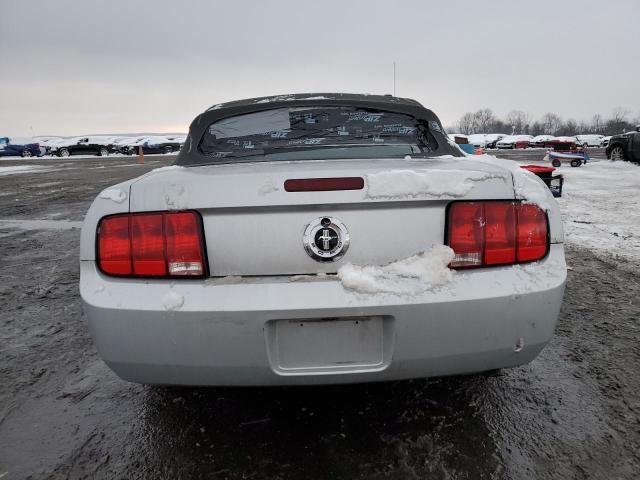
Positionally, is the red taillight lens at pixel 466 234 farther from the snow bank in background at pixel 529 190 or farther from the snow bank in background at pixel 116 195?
the snow bank in background at pixel 116 195

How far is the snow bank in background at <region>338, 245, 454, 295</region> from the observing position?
149cm

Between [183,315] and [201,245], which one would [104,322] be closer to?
[183,315]

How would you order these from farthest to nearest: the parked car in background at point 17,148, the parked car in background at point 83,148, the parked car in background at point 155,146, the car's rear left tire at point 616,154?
the parked car in background at point 155,146
the parked car in background at point 83,148
the parked car in background at point 17,148
the car's rear left tire at point 616,154

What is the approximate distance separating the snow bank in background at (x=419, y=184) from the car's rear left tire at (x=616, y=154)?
18.9 metres

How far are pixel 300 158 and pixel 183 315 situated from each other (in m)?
1.01

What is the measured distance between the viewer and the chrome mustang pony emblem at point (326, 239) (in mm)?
1540

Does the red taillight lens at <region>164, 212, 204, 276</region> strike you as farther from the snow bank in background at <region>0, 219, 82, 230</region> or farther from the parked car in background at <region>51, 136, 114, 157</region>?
the parked car in background at <region>51, 136, 114, 157</region>

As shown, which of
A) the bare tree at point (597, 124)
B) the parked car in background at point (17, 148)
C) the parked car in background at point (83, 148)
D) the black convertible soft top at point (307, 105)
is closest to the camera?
the black convertible soft top at point (307, 105)

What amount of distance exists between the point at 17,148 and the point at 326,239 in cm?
4575

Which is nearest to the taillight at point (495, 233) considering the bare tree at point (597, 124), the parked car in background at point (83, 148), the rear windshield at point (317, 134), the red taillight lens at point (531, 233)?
the red taillight lens at point (531, 233)

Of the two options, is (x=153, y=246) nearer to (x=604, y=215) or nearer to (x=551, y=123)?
(x=604, y=215)

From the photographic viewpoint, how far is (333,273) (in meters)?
1.56

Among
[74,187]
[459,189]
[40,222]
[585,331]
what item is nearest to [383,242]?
[459,189]

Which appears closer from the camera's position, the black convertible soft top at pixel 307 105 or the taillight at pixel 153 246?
the taillight at pixel 153 246
